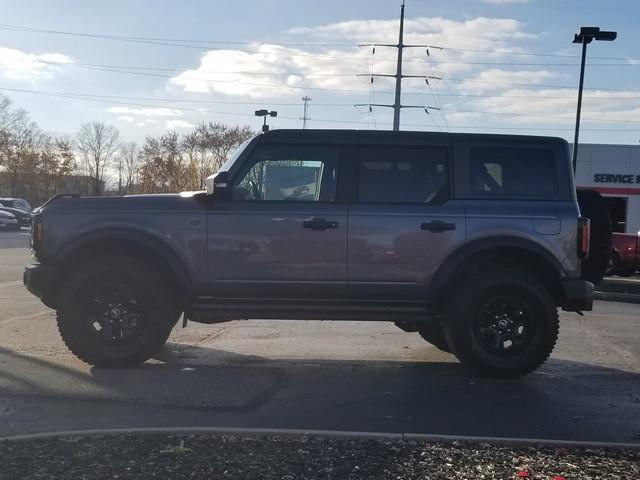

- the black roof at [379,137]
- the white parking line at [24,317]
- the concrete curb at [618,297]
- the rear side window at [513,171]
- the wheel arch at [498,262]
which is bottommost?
the concrete curb at [618,297]

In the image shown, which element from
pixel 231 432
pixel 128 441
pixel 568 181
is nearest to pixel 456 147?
pixel 568 181

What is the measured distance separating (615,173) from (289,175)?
95.2ft

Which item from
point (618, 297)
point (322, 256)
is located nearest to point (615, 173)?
point (618, 297)

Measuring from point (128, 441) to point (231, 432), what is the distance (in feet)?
2.19

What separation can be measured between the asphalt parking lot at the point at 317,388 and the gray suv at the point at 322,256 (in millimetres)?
459

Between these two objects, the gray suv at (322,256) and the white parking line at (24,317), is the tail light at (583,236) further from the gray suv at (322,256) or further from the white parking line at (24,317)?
the white parking line at (24,317)

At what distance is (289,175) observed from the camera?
23.8 ft

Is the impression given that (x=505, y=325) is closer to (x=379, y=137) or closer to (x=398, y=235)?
(x=398, y=235)

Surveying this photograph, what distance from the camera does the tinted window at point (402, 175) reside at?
7.18 metres

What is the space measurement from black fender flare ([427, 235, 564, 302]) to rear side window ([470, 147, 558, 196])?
513 mm

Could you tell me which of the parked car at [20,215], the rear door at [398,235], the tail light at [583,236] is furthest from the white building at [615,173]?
the parked car at [20,215]

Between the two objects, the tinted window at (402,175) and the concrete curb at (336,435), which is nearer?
the concrete curb at (336,435)

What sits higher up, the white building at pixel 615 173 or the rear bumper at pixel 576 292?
the white building at pixel 615 173

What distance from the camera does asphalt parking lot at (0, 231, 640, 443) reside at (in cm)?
556
